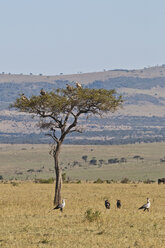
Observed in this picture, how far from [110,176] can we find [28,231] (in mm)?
62829

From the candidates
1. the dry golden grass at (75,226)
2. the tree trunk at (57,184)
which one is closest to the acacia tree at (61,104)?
the tree trunk at (57,184)

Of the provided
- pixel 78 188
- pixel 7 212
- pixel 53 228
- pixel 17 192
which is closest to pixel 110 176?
pixel 78 188

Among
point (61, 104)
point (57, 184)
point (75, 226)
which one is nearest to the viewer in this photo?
point (75, 226)

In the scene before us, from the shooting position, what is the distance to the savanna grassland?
8519cm

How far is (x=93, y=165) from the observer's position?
106 meters

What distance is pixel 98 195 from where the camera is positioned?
3769cm

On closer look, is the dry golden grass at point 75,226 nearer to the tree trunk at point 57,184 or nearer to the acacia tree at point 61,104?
the tree trunk at point 57,184

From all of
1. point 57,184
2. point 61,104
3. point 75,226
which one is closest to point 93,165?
point 57,184

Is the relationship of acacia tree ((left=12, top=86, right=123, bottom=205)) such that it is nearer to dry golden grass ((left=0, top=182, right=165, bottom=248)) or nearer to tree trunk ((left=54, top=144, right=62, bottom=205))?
tree trunk ((left=54, top=144, right=62, bottom=205))

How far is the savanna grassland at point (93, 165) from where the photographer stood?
85188 millimetres

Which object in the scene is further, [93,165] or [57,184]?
[93,165]

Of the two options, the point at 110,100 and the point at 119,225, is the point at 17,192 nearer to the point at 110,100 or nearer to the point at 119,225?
the point at 110,100

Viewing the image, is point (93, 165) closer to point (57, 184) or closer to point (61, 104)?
point (57, 184)

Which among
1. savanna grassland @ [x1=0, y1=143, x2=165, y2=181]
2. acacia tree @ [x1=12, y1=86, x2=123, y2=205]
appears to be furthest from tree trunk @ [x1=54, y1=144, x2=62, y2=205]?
savanna grassland @ [x1=0, y1=143, x2=165, y2=181]
